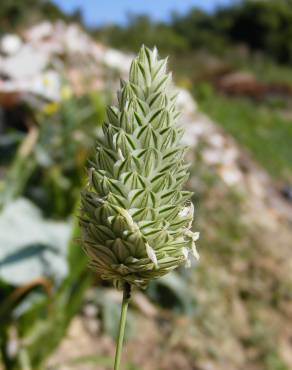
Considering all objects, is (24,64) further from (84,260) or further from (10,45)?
(84,260)

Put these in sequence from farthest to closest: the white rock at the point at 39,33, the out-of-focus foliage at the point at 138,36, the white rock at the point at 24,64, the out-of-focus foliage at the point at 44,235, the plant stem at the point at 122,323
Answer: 1. the out-of-focus foliage at the point at 138,36
2. the white rock at the point at 39,33
3. the white rock at the point at 24,64
4. the out-of-focus foliage at the point at 44,235
5. the plant stem at the point at 122,323

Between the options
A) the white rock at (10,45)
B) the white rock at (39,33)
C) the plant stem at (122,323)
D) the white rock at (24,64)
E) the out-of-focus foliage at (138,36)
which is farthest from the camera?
the out-of-focus foliage at (138,36)

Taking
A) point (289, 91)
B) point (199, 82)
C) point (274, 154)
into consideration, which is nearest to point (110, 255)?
point (274, 154)

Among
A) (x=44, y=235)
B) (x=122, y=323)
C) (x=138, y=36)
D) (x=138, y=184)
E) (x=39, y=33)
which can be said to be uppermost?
(x=138, y=184)

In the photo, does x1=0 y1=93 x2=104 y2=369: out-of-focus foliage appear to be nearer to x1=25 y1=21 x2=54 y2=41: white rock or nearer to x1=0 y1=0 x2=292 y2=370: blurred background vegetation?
x1=0 y1=0 x2=292 y2=370: blurred background vegetation

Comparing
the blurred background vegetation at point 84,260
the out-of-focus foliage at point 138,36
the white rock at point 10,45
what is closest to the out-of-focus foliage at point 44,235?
the blurred background vegetation at point 84,260

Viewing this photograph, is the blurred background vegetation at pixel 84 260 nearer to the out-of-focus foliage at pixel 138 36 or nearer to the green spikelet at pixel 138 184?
the green spikelet at pixel 138 184

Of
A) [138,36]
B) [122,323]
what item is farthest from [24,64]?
[138,36]

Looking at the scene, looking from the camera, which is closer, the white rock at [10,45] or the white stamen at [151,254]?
the white stamen at [151,254]
